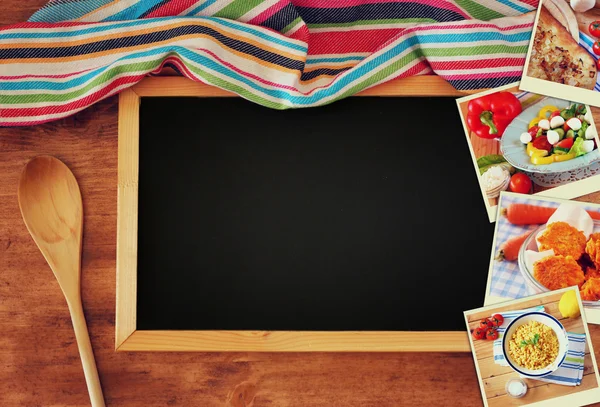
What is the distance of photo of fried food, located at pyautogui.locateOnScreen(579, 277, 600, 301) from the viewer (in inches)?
38.9

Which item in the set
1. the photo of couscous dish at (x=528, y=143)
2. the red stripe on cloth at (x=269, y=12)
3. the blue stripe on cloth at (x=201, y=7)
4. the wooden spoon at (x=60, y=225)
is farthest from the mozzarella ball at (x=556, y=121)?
the wooden spoon at (x=60, y=225)

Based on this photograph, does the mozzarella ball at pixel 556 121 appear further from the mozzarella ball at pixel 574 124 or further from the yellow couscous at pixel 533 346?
the yellow couscous at pixel 533 346

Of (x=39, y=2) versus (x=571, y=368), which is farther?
(x=39, y=2)

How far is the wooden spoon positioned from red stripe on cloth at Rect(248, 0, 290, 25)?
42cm

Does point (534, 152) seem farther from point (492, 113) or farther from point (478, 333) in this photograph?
point (478, 333)

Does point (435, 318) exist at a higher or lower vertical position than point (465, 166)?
lower

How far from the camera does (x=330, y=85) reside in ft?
3.36

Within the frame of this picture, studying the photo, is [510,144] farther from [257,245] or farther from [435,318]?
[257,245]

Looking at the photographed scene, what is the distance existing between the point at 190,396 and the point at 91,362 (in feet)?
0.58

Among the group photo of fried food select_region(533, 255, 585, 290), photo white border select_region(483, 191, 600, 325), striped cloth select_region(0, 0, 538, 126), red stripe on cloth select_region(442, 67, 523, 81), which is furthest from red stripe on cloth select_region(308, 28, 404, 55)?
photo of fried food select_region(533, 255, 585, 290)

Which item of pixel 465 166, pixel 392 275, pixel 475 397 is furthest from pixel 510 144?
pixel 475 397

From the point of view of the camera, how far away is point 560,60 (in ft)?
3.41

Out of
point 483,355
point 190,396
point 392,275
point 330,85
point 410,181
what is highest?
point 330,85

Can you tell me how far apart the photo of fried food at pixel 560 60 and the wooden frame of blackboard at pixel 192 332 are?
142 mm
